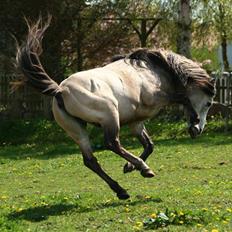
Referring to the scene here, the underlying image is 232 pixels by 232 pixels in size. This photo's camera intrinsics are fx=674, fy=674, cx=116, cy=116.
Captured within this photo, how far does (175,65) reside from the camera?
953 cm

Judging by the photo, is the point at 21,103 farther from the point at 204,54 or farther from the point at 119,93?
the point at 204,54

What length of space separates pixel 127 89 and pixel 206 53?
110 ft

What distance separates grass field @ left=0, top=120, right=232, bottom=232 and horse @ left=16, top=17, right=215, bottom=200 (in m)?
0.75

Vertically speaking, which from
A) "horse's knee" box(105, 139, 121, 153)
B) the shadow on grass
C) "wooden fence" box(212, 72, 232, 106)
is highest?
"horse's knee" box(105, 139, 121, 153)

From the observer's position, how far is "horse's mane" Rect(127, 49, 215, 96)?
9500 millimetres

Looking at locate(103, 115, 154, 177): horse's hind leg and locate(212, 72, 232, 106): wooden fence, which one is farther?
locate(212, 72, 232, 106): wooden fence

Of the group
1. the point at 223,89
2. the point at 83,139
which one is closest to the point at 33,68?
the point at 83,139

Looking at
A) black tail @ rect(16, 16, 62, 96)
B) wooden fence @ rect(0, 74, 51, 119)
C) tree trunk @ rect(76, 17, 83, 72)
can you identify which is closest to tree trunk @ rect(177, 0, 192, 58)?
tree trunk @ rect(76, 17, 83, 72)

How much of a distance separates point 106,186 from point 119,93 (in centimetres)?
300

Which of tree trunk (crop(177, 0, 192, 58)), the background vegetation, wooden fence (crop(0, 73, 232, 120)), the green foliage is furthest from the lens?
the green foliage

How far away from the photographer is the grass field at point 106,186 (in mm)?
7355

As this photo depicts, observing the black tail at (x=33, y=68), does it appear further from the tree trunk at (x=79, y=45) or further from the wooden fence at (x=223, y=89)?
the tree trunk at (x=79, y=45)

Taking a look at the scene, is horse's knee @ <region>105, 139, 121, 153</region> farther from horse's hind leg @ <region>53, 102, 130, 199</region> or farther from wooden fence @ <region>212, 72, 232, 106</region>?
wooden fence @ <region>212, 72, 232, 106</region>

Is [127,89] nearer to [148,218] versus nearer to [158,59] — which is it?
[158,59]
